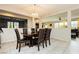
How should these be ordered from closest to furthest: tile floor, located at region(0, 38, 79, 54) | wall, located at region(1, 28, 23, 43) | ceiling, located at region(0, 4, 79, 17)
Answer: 1. tile floor, located at region(0, 38, 79, 54)
2. ceiling, located at region(0, 4, 79, 17)
3. wall, located at region(1, 28, 23, 43)

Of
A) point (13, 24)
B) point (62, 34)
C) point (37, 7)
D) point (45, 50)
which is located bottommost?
point (45, 50)

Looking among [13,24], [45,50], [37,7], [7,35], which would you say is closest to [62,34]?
[37,7]

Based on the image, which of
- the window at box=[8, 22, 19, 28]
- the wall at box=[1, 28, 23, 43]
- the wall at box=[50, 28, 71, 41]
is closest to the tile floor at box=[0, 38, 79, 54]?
the wall at box=[1, 28, 23, 43]

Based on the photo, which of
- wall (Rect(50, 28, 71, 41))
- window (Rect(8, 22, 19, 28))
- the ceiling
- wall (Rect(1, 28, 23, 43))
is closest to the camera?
the ceiling

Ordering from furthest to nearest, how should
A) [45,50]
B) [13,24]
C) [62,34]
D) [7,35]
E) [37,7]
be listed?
[13,24], [62,34], [7,35], [37,7], [45,50]

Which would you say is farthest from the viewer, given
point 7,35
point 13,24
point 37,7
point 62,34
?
point 13,24

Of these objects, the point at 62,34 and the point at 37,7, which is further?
the point at 62,34

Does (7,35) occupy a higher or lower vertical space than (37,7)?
lower

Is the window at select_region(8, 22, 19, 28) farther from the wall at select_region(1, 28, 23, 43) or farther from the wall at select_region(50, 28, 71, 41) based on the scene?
the wall at select_region(50, 28, 71, 41)

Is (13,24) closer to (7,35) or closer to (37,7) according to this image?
(7,35)

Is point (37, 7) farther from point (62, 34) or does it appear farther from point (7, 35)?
point (62, 34)
